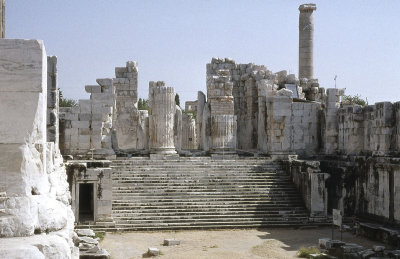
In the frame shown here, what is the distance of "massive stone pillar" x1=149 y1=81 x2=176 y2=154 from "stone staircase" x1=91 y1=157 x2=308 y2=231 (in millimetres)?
1519

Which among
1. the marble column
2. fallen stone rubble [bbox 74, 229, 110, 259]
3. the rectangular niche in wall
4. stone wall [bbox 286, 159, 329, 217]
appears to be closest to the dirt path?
fallen stone rubble [bbox 74, 229, 110, 259]

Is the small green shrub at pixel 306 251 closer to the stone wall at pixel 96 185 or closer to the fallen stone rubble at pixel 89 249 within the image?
the fallen stone rubble at pixel 89 249

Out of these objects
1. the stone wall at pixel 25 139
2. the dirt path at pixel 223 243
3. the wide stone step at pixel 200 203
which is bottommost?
the dirt path at pixel 223 243

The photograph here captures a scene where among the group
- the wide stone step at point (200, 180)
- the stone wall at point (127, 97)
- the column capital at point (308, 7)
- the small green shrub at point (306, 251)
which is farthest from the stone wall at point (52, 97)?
the column capital at point (308, 7)

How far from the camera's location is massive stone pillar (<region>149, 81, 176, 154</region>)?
22125 millimetres

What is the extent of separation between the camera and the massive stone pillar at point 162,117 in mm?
22125

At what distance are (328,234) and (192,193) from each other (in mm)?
4675

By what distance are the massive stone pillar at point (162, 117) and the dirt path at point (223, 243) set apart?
617cm

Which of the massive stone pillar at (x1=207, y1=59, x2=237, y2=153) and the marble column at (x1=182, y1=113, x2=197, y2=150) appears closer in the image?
the massive stone pillar at (x1=207, y1=59, x2=237, y2=153)

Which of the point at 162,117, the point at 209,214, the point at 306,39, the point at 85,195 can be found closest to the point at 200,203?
the point at 209,214

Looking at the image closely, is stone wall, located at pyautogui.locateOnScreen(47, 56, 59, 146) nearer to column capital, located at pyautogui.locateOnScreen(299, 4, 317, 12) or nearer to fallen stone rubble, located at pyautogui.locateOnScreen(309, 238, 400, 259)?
fallen stone rubble, located at pyautogui.locateOnScreen(309, 238, 400, 259)

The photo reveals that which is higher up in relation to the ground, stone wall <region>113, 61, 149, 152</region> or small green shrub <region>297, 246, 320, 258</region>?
stone wall <region>113, 61, 149, 152</region>

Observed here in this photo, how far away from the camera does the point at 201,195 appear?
18.6m

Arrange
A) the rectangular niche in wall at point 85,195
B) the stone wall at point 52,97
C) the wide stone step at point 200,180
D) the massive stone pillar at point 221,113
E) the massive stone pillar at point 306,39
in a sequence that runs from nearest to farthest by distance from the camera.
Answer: the stone wall at point 52,97 < the wide stone step at point 200,180 < the rectangular niche in wall at point 85,195 < the massive stone pillar at point 221,113 < the massive stone pillar at point 306,39
